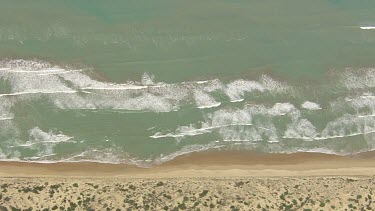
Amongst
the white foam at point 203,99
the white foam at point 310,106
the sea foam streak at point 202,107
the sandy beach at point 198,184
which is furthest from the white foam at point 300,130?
the white foam at point 203,99

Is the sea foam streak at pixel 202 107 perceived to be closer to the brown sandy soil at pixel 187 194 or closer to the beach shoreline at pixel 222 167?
the beach shoreline at pixel 222 167

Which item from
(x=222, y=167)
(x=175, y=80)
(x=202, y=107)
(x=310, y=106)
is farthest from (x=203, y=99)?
(x=310, y=106)

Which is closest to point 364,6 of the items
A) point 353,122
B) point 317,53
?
point 317,53

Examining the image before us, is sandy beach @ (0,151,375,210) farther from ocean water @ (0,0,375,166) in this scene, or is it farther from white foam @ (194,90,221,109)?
white foam @ (194,90,221,109)

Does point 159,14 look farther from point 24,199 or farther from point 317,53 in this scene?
point 24,199

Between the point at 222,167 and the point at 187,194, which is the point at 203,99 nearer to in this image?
the point at 222,167

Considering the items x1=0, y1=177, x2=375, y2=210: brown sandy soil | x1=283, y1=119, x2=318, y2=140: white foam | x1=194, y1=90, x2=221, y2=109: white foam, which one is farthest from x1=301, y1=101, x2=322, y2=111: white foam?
x1=194, y1=90, x2=221, y2=109: white foam
